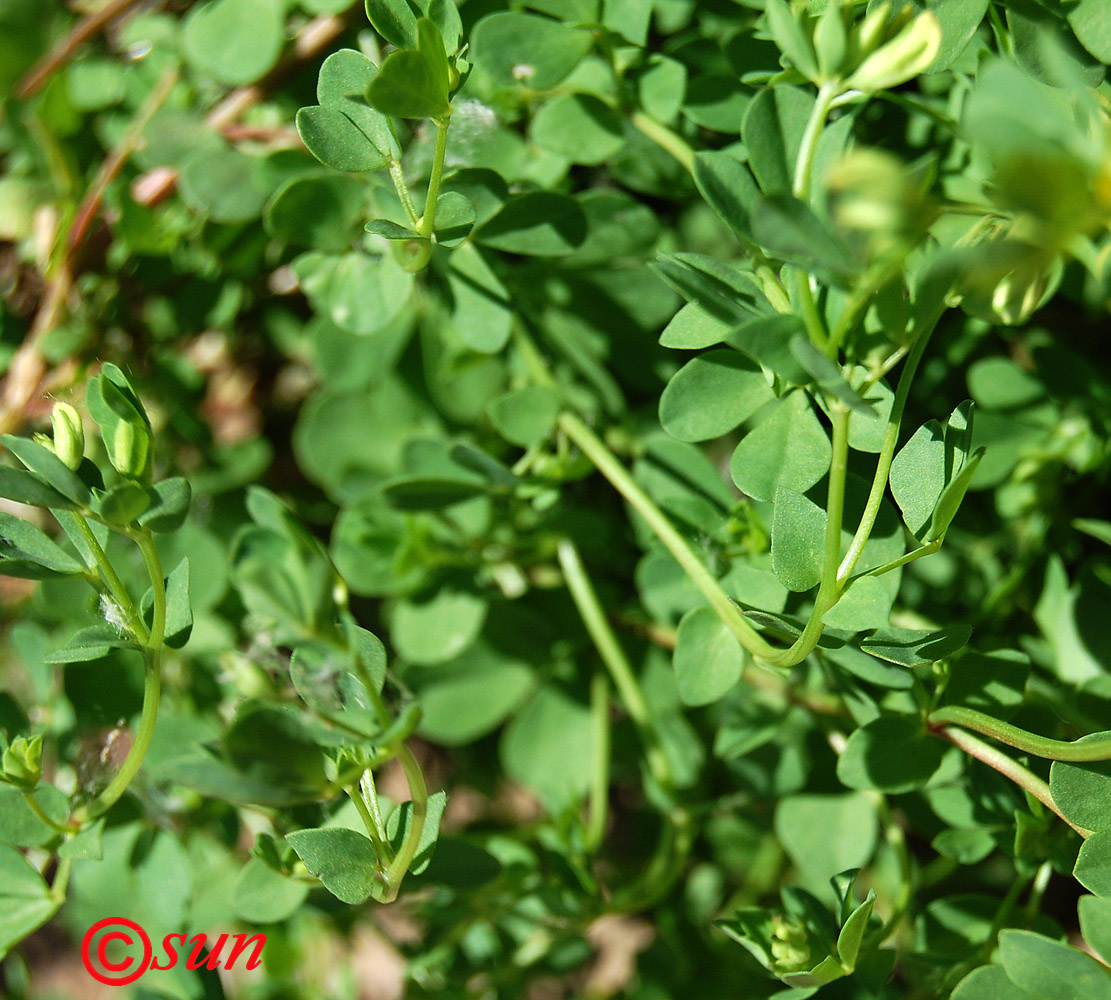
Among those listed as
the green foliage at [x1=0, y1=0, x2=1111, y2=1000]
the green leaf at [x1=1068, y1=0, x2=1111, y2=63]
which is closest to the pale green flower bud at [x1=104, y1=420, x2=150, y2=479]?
the green foliage at [x1=0, y1=0, x2=1111, y2=1000]

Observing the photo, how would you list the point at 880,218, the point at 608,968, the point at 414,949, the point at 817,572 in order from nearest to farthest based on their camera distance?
the point at 880,218
the point at 817,572
the point at 414,949
the point at 608,968

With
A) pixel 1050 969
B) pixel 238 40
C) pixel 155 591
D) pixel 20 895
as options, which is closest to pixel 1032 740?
pixel 1050 969

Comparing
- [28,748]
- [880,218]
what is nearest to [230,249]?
[28,748]

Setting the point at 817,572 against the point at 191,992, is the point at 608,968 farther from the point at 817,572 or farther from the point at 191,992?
the point at 817,572

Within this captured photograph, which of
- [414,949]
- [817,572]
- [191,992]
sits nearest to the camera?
[817,572]

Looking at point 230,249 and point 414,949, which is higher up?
point 230,249

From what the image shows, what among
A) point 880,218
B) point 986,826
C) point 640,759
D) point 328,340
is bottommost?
point 640,759
